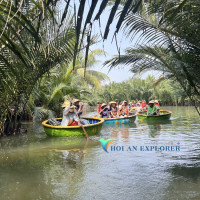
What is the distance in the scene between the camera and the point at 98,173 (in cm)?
548

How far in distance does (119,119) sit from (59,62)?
7.58 meters

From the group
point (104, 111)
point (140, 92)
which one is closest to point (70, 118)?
point (104, 111)

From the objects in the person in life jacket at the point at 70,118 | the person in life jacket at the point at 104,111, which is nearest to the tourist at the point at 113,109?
the person in life jacket at the point at 104,111

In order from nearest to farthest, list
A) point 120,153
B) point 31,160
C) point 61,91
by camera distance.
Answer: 1. point 31,160
2. point 120,153
3. point 61,91

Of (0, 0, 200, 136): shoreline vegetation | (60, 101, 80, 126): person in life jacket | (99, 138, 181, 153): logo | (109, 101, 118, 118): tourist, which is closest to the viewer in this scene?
(0, 0, 200, 136): shoreline vegetation

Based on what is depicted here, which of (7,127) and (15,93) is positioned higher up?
(15,93)

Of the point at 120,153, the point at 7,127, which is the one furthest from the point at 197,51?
the point at 7,127

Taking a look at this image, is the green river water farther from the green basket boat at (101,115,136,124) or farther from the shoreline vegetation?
the green basket boat at (101,115,136,124)

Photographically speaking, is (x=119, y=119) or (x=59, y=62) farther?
(x=119, y=119)

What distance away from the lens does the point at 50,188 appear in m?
4.64

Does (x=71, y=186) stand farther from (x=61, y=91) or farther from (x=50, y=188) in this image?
(x=61, y=91)

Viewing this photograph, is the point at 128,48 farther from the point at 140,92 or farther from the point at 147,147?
the point at 140,92

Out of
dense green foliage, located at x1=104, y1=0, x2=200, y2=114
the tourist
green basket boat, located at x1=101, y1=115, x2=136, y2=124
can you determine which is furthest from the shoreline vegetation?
the tourist

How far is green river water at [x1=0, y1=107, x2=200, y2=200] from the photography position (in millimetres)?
4348
